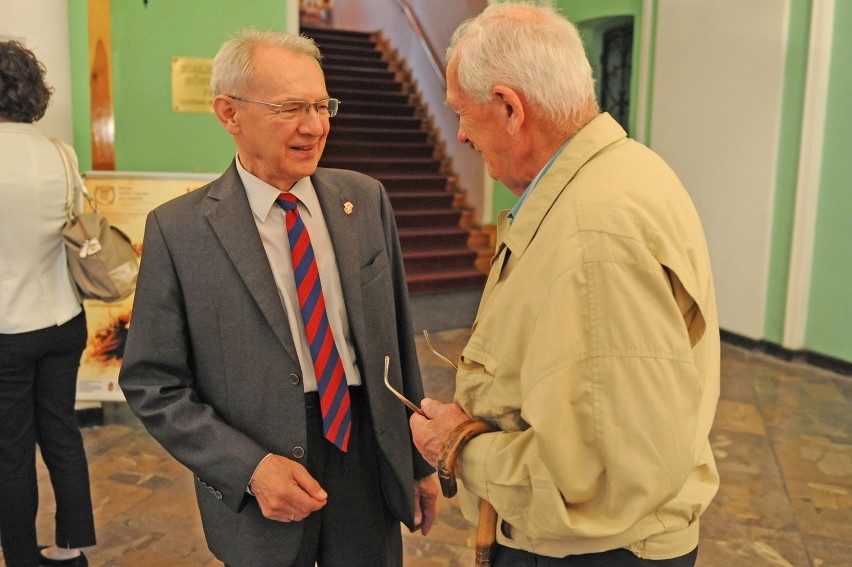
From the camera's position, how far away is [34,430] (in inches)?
114

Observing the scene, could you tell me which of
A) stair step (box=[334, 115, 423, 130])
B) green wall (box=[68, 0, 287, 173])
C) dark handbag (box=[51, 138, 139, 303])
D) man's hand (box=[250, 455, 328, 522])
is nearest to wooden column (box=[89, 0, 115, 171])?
green wall (box=[68, 0, 287, 173])

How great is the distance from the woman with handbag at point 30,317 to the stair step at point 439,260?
20.5ft

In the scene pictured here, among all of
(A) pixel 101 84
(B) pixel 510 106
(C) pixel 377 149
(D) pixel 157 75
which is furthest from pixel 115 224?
(C) pixel 377 149

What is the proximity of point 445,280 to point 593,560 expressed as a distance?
7.75 m

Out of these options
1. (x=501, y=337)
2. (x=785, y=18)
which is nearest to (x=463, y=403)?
(x=501, y=337)

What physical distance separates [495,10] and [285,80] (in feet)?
1.98

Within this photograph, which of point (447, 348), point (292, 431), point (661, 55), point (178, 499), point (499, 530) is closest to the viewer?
point (499, 530)

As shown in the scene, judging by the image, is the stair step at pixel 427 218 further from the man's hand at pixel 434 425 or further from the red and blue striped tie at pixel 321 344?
the man's hand at pixel 434 425

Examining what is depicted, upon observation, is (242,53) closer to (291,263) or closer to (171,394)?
(291,263)

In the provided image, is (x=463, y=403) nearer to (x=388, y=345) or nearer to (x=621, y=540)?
(x=621, y=540)

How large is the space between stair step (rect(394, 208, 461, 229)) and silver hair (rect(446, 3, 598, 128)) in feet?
27.4

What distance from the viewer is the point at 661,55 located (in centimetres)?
756

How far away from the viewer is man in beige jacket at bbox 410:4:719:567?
112 centimetres

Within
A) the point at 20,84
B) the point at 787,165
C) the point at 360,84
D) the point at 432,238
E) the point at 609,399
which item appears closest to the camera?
the point at 609,399
